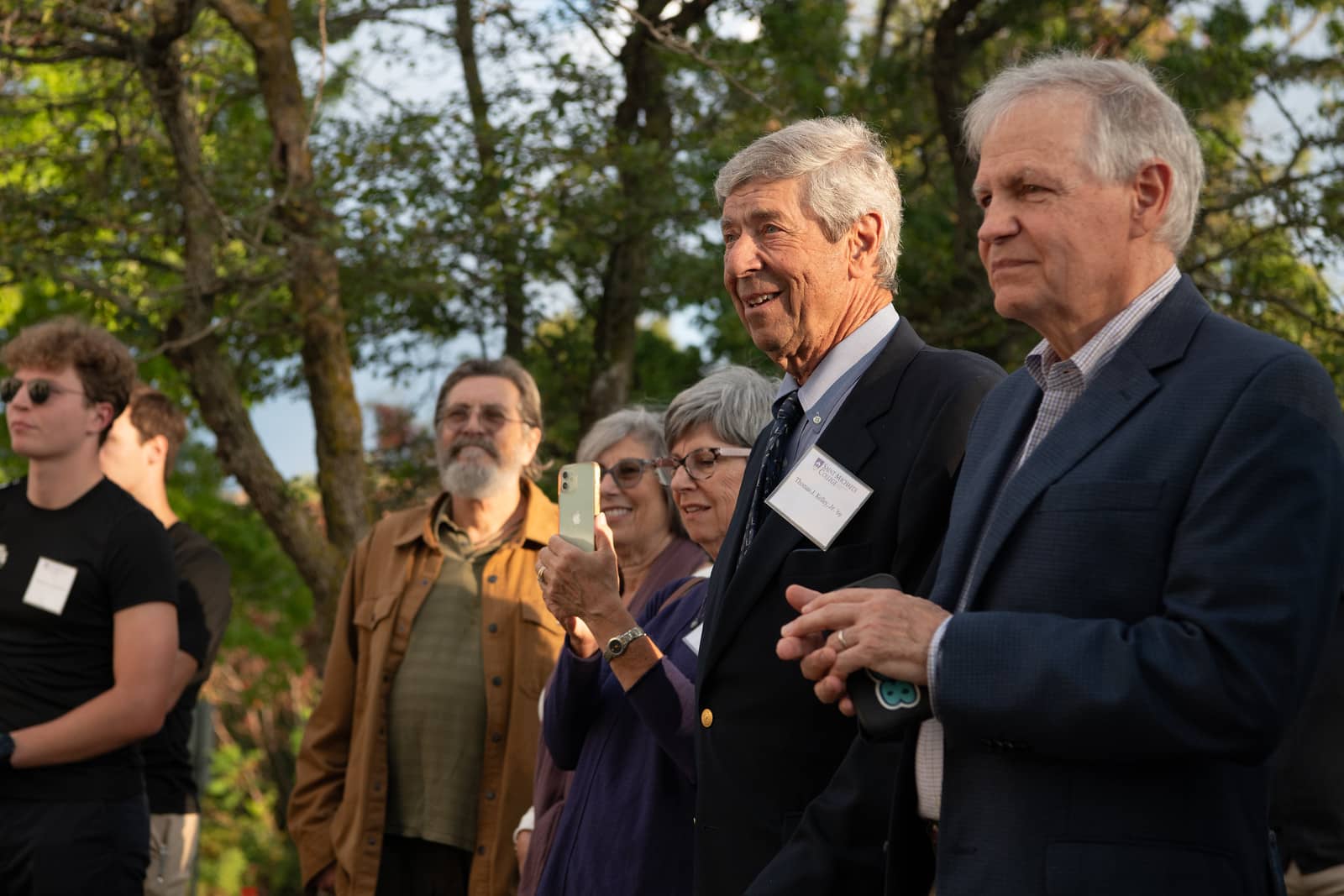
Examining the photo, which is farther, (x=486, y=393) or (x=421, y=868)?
(x=486, y=393)

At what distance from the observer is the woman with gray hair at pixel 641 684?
328cm

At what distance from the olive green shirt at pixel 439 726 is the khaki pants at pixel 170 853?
1091 mm

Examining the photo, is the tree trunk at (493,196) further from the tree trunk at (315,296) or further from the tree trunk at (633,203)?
the tree trunk at (315,296)

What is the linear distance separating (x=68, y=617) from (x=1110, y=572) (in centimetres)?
344

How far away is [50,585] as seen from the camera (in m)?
4.38

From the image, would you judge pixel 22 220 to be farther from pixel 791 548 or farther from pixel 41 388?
pixel 791 548

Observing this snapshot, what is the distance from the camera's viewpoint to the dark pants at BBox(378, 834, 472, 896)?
478 centimetres

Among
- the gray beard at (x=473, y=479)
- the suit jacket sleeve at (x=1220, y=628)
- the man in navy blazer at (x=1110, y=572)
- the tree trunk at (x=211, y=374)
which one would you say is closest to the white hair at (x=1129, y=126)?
the man in navy blazer at (x=1110, y=572)

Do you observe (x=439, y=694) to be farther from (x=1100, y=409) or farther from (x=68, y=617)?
(x=1100, y=409)

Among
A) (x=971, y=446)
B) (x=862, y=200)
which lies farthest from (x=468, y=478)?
(x=971, y=446)

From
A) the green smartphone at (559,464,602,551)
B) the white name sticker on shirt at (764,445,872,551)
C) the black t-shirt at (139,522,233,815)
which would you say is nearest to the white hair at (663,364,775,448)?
the green smartphone at (559,464,602,551)

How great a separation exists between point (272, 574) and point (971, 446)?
1102 cm

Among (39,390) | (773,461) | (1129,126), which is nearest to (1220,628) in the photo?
(1129,126)

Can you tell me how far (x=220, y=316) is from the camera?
8.40 m
